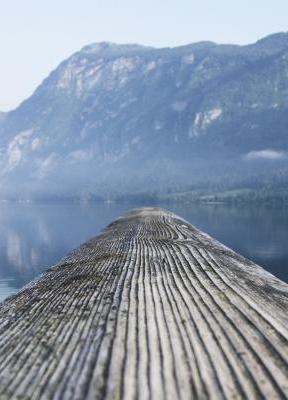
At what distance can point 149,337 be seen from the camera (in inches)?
123

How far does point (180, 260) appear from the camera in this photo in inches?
234

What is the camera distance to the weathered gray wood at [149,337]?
2.50 meters

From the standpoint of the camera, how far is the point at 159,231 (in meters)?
9.78

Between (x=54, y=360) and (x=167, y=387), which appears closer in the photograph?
(x=167, y=387)

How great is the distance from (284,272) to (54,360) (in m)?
58.4

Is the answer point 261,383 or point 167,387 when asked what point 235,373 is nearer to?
point 261,383

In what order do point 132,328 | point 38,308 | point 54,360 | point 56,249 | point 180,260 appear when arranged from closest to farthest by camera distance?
point 54,360, point 132,328, point 38,308, point 180,260, point 56,249

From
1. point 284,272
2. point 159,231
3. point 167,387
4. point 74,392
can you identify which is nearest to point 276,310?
point 167,387

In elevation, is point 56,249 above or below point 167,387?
below

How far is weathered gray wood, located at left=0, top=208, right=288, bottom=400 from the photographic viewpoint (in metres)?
2.50

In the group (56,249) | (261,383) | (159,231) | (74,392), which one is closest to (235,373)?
(261,383)

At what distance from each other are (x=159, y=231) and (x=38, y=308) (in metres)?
5.66

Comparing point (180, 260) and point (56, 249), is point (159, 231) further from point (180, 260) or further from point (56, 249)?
point (56, 249)

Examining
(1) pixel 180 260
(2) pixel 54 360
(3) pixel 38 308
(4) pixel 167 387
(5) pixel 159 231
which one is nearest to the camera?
(4) pixel 167 387
